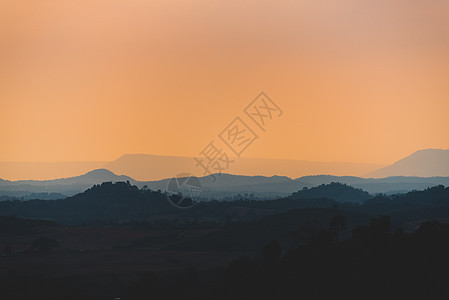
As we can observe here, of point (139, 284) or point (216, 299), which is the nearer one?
point (216, 299)

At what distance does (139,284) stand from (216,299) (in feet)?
54.3

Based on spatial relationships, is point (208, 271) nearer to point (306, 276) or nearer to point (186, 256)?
point (186, 256)

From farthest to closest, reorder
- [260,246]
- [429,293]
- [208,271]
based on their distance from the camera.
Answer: [260,246]
[208,271]
[429,293]

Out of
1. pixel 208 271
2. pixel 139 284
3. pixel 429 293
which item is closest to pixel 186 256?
pixel 208 271

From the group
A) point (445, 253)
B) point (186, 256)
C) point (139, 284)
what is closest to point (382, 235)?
point (445, 253)

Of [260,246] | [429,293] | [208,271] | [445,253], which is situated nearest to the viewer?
[429,293]

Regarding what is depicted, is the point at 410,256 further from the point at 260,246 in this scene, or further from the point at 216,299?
the point at 260,246

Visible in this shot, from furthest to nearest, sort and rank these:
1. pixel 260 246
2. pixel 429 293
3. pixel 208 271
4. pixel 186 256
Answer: pixel 260 246 → pixel 186 256 → pixel 208 271 → pixel 429 293

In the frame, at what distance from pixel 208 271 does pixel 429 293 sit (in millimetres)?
66681

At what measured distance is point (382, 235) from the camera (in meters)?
105

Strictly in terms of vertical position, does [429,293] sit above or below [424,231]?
below

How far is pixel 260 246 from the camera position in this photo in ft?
639

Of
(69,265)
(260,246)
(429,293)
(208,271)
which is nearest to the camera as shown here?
(429,293)

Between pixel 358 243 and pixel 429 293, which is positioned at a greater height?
pixel 358 243
